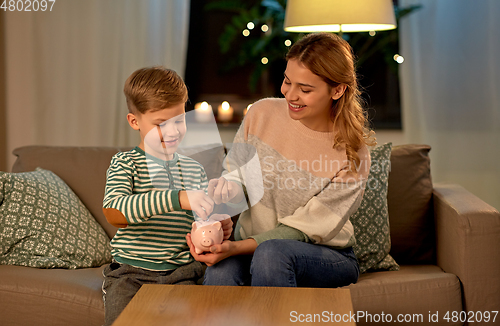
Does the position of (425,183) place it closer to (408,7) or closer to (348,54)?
(348,54)

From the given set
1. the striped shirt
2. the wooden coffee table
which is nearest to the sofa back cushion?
the striped shirt

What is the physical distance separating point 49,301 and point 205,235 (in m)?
0.63

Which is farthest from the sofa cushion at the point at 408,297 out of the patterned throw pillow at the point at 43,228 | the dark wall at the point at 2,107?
the dark wall at the point at 2,107

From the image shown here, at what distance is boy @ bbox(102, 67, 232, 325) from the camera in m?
1.35

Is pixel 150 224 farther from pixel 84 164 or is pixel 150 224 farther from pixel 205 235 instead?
pixel 84 164

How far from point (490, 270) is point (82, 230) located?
1.40 m

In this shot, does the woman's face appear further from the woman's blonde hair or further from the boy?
the boy

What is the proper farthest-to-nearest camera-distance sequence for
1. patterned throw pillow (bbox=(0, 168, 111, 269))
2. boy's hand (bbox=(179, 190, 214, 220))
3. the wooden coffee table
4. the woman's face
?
1. patterned throw pillow (bbox=(0, 168, 111, 269))
2. the woman's face
3. boy's hand (bbox=(179, 190, 214, 220))
4. the wooden coffee table

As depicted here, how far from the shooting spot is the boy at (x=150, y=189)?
135 centimetres

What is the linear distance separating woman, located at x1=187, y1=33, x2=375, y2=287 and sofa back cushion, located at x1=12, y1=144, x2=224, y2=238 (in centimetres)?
34

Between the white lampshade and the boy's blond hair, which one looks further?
the white lampshade

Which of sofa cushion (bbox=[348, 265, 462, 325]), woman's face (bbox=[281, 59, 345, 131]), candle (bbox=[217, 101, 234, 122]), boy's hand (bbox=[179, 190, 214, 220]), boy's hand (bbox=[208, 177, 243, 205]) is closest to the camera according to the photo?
boy's hand (bbox=[179, 190, 214, 220])

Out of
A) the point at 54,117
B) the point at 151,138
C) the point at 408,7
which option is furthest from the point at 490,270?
the point at 54,117

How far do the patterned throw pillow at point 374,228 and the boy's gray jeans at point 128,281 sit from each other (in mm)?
644
